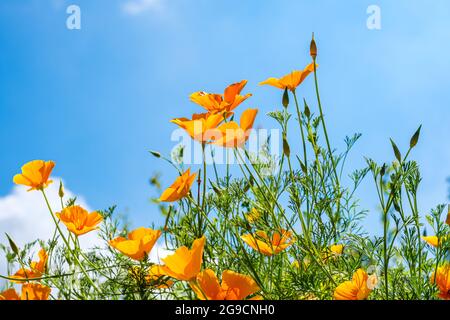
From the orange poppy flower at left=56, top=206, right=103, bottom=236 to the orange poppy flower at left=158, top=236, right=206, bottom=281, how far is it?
34cm

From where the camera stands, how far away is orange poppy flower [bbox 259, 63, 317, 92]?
3.92 ft

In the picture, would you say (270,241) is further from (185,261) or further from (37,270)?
(37,270)

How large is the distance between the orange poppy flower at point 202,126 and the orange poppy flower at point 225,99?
113 millimetres

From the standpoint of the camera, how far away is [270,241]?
1.07m

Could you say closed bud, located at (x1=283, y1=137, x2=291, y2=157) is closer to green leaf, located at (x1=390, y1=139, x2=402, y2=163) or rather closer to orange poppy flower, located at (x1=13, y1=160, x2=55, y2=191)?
green leaf, located at (x1=390, y1=139, x2=402, y2=163)

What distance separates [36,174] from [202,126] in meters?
0.39

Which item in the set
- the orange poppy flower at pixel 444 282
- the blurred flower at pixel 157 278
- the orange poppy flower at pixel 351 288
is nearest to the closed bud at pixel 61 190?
the blurred flower at pixel 157 278

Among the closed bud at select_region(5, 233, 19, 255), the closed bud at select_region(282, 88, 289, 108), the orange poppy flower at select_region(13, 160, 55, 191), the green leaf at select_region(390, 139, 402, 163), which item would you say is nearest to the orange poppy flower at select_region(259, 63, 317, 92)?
the closed bud at select_region(282, 88, 289, 108)

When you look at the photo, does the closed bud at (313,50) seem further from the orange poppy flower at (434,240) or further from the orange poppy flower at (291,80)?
the orange poppy flower at (434,240)

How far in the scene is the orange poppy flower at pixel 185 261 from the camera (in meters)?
0.78

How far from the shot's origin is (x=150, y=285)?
99cm

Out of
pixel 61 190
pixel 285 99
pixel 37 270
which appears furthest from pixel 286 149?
pixel 37 270
